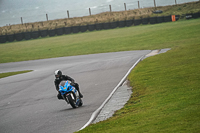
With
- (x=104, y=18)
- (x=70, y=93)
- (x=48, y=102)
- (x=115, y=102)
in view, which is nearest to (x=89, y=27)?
(x=104, y=18)

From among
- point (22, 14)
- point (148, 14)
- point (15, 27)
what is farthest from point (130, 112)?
point (22, 14)

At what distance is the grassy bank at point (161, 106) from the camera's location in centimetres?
718

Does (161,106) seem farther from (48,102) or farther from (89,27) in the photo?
(89,27)

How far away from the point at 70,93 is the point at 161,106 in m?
3.36

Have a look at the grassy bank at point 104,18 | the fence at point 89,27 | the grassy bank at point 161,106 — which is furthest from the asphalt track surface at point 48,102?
the grassy bank at point 104,18

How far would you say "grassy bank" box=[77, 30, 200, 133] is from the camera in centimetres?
718

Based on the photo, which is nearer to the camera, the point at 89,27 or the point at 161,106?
the point at 161,106

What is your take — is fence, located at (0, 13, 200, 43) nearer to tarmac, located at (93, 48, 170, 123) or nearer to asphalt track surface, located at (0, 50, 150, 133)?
asphalt track surface, located at (0, 50, 150, 133)

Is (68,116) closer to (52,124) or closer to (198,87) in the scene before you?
(52,124)

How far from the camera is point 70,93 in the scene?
454 inches

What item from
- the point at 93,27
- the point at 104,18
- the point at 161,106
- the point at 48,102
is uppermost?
the point at 104,18

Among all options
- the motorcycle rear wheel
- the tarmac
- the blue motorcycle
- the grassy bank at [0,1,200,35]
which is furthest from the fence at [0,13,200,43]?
the motorcycle rear wheel

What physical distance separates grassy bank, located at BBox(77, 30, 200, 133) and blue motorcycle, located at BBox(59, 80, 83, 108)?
67.9 inches

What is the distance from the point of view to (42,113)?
1152cm
